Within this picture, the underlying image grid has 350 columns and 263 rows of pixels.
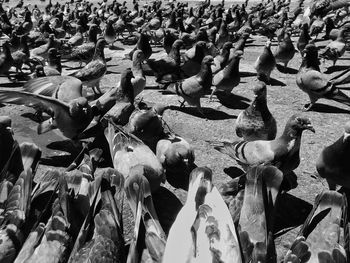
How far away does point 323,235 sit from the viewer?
366cm

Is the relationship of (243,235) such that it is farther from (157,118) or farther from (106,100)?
(106,100)

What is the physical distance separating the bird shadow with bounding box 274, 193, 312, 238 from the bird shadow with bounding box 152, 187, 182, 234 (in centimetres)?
124

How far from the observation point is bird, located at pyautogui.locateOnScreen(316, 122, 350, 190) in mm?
4539

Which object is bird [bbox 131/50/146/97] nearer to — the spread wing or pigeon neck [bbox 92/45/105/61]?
pigeon neck [bbox 92/45/105/61]

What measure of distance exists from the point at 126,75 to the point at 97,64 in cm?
225

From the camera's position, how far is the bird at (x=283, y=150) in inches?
189

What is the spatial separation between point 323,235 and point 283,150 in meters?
1.37

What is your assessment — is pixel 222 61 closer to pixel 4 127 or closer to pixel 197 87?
pixel 197 87

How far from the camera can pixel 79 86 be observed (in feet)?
24.6

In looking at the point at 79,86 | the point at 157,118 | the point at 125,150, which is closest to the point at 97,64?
the point at 79,86

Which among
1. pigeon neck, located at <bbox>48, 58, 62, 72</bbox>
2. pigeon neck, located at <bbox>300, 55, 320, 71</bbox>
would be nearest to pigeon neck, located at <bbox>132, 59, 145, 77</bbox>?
pigeon neck, located at <bbox>48, 58, 62, 72</bbox>

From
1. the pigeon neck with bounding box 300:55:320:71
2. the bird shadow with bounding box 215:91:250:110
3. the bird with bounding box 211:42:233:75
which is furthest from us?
the bird with bounding box 211:42:233:75

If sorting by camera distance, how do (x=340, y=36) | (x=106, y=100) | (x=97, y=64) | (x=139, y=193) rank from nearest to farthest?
(x=139, y=193) < (x=106, y=100) < (x=97, y=64) < (x=340, y=36)

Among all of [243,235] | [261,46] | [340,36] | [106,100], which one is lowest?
[261,46]
